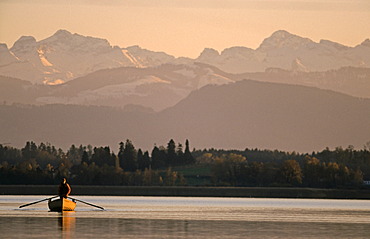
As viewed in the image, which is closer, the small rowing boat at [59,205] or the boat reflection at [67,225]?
the boat reflection at [67,225]

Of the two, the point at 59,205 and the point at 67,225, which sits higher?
the point at 59,205

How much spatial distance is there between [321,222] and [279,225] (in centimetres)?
1123

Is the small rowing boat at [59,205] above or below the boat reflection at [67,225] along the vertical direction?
above

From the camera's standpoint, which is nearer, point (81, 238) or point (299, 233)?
point (81, 238)

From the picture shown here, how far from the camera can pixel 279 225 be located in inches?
4998

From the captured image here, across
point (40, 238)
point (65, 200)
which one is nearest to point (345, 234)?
point (40, 238)

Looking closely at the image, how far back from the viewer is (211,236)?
105 meters

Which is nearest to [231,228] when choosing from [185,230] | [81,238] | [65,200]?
[185,230]

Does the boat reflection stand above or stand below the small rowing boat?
below

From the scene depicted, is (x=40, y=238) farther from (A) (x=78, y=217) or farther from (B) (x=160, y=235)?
(A) (x=78, y=217)

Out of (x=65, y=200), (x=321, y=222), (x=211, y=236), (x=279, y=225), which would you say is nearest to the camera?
(x=211, y=236)

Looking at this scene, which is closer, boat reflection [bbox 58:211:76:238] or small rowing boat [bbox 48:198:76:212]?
boat reflection [bbox 58:211:76:238]

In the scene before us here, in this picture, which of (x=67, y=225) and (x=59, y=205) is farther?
(x=59, y=205)

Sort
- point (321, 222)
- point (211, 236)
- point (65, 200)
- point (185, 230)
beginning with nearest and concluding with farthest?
point (211, 236)
point (185, 230)
point (321, 222)
point (65, 200)
